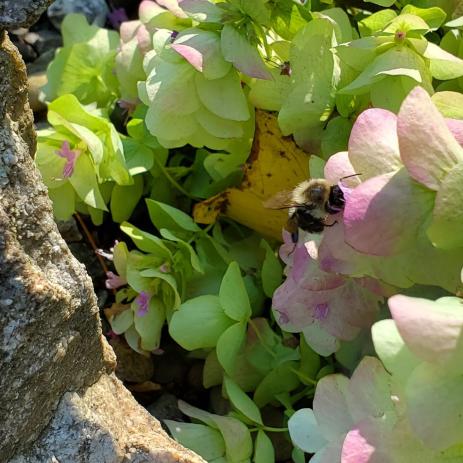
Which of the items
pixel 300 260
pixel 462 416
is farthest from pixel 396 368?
pixel 300 260

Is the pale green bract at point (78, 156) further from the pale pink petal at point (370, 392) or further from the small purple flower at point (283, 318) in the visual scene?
the pale pink petal at point (370, 392)

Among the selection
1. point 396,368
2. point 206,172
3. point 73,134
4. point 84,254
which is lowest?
point 84,254

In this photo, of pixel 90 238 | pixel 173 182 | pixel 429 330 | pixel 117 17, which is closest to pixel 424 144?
pixel 429 330

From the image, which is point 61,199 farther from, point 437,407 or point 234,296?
point 437,407

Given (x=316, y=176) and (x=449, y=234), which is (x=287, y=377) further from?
(x=449, y=234)

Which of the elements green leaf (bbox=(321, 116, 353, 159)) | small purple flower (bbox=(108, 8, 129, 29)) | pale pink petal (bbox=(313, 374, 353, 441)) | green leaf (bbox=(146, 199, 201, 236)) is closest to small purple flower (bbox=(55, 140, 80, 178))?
green leaf (bbox=(146, 199, 201, 236))

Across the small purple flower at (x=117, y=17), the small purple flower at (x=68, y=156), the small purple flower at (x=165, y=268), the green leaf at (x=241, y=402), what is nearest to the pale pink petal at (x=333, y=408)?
the green leaf at (x=241, y=402)

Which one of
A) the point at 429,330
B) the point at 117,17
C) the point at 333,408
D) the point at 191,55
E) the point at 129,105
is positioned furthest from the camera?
the point at 117,17

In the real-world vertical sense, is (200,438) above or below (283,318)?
below
